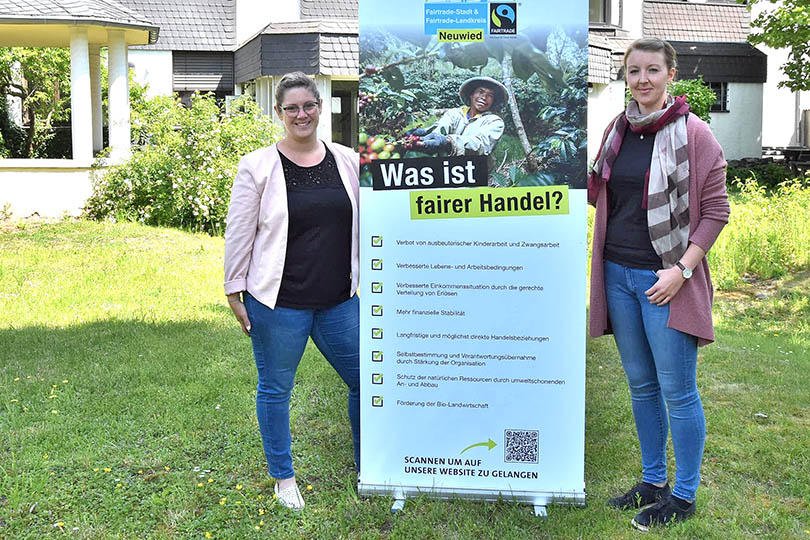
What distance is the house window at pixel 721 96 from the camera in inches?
1106

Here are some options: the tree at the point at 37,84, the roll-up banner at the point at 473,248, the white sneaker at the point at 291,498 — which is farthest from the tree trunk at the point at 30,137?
the roll-up banner at the point at 473,248

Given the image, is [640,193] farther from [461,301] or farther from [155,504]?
[155,504]

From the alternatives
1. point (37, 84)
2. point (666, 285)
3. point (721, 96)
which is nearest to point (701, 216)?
point (666, 285)

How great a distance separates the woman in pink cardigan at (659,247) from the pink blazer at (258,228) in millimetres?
1425

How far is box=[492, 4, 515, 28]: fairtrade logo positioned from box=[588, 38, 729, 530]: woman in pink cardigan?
0.54 m

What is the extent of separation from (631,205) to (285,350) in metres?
1.70

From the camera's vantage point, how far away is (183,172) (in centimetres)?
1412

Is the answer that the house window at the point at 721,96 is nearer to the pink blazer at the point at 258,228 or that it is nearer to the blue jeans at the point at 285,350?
the blue jeans at the point at 285,350

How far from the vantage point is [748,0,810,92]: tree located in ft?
67.5

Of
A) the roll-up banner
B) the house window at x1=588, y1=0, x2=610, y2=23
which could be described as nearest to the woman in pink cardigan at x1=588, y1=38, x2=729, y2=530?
the roll-up banner

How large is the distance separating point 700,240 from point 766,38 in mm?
20316

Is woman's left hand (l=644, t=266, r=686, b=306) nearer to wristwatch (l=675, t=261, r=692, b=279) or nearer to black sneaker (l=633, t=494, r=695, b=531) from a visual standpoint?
wristwatch (l=675, t=261, r=692, b=279)

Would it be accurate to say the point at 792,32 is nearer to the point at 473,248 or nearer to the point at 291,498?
the point at 473,248

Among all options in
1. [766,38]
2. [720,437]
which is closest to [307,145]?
[720,437]
